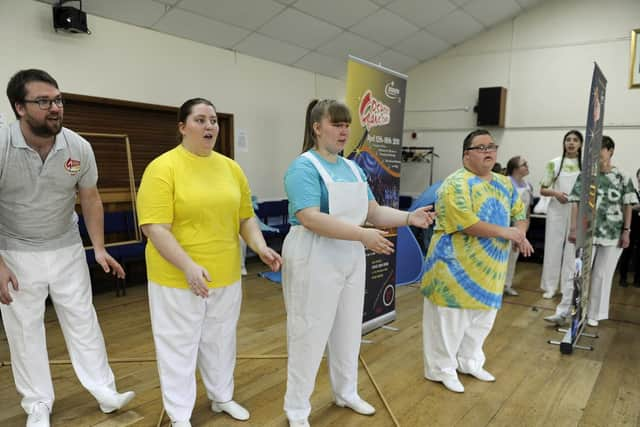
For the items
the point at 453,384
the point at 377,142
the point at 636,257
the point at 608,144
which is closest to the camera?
the point at 453,384

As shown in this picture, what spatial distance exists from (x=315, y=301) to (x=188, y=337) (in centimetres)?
59

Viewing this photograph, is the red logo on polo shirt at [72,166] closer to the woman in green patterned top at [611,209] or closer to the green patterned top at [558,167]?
the woman in green patterned top at [611,209]

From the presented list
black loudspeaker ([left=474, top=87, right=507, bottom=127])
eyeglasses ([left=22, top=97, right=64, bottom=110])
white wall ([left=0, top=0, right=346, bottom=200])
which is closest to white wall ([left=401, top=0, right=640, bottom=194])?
black loudspeaker ([left=474, top=87, right=507, bottom=127])

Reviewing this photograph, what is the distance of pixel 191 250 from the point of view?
197 centimetres

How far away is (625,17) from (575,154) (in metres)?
3.41

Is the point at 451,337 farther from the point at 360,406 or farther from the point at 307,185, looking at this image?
the point at 307,185

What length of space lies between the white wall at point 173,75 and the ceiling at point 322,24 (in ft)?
0.56

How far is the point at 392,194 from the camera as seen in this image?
3.44 metres

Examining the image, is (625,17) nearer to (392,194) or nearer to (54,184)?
(392,194)

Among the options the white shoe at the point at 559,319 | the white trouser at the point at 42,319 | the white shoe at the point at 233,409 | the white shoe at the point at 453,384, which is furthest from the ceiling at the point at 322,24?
the white shoe at the point at 453,384

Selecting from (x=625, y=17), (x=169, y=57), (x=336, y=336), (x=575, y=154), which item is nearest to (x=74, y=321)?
(x=336, y=336)

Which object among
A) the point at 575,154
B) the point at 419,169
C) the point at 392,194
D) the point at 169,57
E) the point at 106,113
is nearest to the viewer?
the point at 392,194

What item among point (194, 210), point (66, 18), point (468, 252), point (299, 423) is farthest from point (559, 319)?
point (66, 18)

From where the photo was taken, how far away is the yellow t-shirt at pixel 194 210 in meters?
1.85
